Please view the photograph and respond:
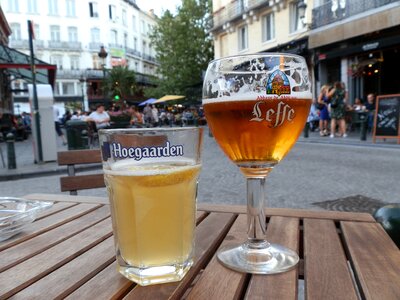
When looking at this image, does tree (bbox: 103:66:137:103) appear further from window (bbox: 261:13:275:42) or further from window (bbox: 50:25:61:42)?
window (bbox: 261:13:275:42)

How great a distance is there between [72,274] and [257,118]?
52cm

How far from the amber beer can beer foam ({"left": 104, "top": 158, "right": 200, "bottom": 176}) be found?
16cm

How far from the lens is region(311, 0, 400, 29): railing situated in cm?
1309

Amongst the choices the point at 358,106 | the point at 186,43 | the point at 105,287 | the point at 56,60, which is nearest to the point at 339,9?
the point at 358,106

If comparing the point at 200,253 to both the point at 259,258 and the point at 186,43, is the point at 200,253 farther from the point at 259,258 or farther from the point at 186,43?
the point at 186,43

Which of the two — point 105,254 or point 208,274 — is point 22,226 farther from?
point 208,274

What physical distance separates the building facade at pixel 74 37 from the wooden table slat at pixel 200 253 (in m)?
49.0

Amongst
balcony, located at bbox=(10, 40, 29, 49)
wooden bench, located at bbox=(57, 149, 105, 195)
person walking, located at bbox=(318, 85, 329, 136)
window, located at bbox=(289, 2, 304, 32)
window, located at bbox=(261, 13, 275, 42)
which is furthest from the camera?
balcony, located at bbox=(10, 40, 29, 49)

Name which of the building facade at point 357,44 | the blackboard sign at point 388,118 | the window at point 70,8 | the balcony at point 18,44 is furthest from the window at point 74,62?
the blackboard sign at point 388,118

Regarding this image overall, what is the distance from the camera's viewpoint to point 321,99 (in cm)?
1188

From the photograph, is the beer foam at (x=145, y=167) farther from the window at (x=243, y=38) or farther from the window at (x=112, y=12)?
the window at (x=112, y=12)

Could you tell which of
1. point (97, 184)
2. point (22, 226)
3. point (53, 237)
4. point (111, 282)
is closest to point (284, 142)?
point (111, 282)

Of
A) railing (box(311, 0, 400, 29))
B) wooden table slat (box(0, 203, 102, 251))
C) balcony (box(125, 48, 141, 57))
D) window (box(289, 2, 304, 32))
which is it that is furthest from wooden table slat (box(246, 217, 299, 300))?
balcony (box(125, 48, 141, 57))

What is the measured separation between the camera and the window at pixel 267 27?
1883cm
